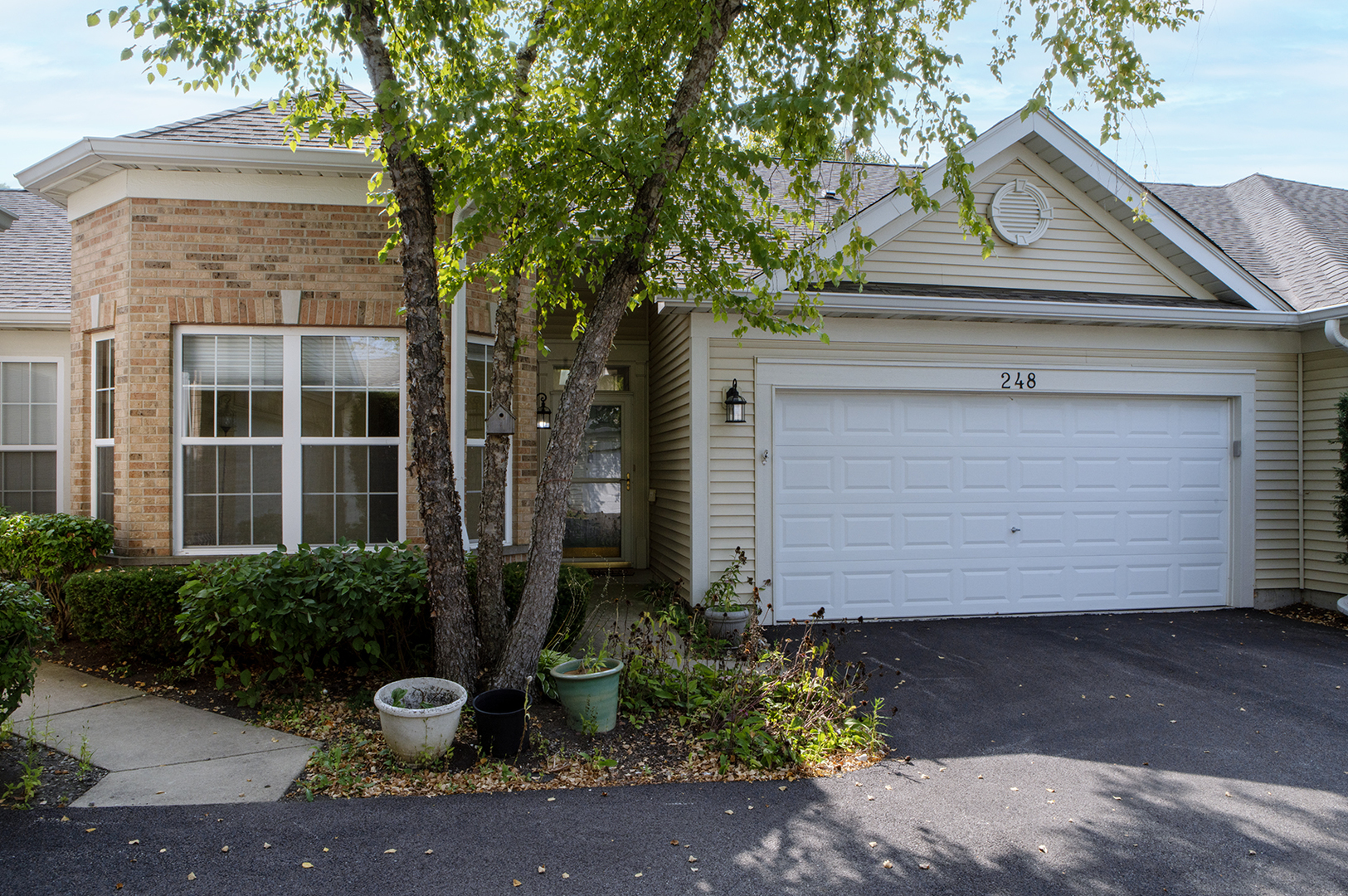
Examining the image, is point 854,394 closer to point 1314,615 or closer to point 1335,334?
point 1335,334

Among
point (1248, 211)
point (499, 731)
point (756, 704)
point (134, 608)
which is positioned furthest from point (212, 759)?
point (1248, 211)

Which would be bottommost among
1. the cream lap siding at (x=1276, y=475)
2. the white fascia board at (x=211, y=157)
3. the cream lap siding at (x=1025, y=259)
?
the cream lap siding at (x=1276, y=475)

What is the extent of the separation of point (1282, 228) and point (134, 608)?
13.4 m

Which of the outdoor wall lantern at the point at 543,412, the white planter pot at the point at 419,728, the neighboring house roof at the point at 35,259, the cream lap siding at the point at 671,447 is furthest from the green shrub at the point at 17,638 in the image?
the outdoor wall lantern at the point at 543,412

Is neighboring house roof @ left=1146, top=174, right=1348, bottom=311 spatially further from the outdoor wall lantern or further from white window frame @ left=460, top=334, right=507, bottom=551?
white window frame @ left=460, top=334, right=507, bottom=551

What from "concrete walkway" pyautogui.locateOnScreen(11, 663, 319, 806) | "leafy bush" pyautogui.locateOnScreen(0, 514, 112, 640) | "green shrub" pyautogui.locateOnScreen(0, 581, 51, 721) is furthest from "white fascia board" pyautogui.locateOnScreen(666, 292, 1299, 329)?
"leafy bush" pyautogui.locateOnScreen(0, 514, 112, 640)

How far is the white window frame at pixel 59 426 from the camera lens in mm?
8656

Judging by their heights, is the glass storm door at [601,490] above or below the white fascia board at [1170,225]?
below

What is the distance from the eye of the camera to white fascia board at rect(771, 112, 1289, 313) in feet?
25.8

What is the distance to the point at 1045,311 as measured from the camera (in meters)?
7.78

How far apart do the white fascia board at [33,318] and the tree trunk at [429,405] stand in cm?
578

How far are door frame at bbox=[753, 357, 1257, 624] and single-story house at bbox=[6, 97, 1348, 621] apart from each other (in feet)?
0.09

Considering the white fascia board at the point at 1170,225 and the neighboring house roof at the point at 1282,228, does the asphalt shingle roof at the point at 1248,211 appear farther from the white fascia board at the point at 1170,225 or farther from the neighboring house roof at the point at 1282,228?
the white fascia board at the point at 1170,225

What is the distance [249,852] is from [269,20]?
5.03 meters
